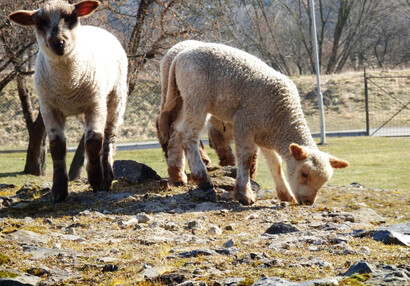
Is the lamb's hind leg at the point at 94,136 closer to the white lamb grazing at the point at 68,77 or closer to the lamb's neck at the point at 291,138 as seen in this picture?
the white lamb grazing at the point at 68,77

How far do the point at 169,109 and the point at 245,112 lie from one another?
1.47 metres

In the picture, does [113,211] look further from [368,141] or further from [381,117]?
[381,117]

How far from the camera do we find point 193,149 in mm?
8875

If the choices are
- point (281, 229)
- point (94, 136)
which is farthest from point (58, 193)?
point (281, 229)

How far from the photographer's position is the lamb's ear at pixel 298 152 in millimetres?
8070

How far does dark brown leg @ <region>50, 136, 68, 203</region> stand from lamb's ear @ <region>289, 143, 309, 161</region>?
2.78 m

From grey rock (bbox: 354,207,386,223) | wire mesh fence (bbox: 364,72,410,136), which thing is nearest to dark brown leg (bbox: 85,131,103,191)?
grey rock (bbox: 354,207,386,223)

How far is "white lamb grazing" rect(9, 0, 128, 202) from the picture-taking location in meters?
7.63

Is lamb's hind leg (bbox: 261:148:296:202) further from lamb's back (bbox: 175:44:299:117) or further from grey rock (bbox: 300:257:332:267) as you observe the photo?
grey rock (bbox: 300:257:332:267)

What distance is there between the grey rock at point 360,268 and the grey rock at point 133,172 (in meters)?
5.99

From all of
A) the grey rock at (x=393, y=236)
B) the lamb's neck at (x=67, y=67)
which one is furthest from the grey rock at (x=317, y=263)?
the lamb's neck at (x=67, y=67)

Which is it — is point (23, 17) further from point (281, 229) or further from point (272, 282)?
point (272, 282)

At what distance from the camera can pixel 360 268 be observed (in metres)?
4.18

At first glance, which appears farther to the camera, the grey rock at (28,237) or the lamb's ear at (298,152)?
the lamb's ear at (298,152)
